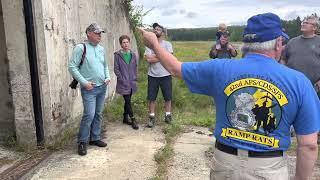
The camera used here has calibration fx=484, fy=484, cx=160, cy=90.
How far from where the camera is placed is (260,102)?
2809mm

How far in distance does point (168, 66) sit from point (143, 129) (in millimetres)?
4691

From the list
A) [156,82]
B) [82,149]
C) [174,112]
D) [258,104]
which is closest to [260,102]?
[258,104]

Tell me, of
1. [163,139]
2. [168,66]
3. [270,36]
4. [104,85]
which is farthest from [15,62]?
[270,36]

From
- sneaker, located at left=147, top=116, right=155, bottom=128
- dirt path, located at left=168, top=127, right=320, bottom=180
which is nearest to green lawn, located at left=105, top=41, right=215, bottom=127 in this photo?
sneaker, located at left=147, top=116, right=155, bottom=128

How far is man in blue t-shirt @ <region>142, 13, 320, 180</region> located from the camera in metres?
2.79

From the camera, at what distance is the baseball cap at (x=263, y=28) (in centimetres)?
286

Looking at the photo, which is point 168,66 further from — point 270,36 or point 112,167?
point 112,167

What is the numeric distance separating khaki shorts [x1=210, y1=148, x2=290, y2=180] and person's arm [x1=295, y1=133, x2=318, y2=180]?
0.36ft

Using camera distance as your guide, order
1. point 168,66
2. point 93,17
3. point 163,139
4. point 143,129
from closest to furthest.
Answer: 1. point 168,66
2. point 163,139
3. point 143,129
4. point 93,17

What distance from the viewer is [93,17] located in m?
8.19

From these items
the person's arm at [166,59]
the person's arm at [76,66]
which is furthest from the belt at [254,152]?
the person's arm at [76,66]

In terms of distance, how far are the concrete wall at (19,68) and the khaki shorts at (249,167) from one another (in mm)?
3605

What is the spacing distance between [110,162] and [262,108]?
3394 mm

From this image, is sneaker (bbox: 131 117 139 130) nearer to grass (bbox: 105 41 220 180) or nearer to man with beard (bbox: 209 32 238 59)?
grass (bbox: 105 41 220 180)
